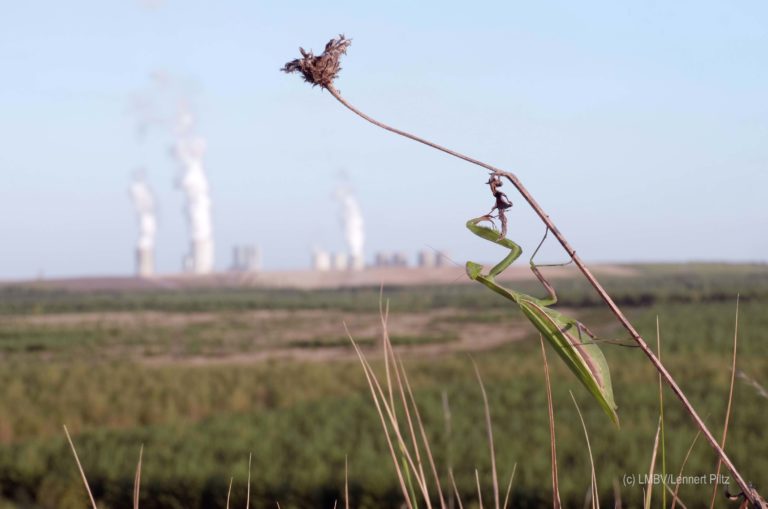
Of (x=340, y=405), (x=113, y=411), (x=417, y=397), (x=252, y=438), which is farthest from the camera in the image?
(x=113, y=411)

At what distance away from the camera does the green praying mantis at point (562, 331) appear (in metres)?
0.68

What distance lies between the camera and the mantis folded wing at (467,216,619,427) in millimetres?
677

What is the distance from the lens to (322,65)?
64 cm

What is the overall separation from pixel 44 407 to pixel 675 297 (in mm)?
32832

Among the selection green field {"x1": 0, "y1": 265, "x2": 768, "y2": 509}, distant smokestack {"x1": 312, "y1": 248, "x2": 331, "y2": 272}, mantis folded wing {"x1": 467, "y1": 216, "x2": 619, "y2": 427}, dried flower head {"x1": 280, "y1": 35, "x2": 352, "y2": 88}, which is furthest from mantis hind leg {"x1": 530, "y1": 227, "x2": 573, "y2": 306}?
distant smokestack {"x1": 312, "y1": 248, "x2": 331, "y2": 272}

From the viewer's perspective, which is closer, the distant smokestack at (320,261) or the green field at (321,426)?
the green field at (321,426)

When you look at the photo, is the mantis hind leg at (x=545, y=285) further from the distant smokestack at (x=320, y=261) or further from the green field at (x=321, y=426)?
the distant smokestack at (x=320, y=261)

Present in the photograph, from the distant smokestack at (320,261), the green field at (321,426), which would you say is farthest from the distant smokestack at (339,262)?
the green field at (321,426)

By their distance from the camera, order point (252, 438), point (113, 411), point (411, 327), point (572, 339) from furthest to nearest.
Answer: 1. point (411, 327)
2. point (113, 411)
3. point (252, 438)
4. point (572, 339)

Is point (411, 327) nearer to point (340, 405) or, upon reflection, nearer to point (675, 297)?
point (675, 297)

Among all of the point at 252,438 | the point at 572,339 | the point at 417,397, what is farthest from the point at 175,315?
the point at 572,339

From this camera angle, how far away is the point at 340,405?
8938 millimetres

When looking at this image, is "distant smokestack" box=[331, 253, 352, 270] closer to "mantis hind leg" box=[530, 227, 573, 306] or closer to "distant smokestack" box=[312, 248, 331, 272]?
"distant smokestack" box=[312, 248, 331, 272]

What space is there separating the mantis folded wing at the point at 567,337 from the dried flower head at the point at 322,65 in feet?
0.58
